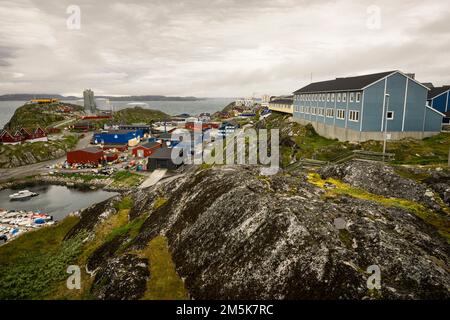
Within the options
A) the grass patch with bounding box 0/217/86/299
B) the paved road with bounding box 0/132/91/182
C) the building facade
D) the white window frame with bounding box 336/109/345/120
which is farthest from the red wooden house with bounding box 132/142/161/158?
the grass patch with bounding box 0/217/86/299

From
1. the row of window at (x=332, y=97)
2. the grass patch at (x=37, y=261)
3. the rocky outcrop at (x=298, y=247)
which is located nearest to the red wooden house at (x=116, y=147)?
the row of window at (x=332, y=97)

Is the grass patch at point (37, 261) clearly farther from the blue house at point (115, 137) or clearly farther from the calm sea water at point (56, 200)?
the blue house at point (115, 137)

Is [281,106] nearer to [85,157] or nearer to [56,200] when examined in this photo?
[85,157]

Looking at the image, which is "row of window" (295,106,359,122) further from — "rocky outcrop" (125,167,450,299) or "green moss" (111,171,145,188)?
"green moss" (111,171,145,188)

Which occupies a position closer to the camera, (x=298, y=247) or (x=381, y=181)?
(x=298, y=247)

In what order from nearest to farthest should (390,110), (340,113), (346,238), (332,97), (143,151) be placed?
1. (346,238)
2. (390,110)
3. (340,113)
4. (332,97)
5. (143,151)

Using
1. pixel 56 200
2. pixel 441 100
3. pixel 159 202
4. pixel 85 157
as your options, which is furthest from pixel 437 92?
pixel 85 157
